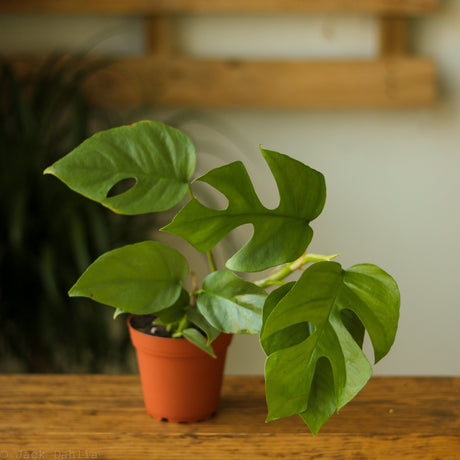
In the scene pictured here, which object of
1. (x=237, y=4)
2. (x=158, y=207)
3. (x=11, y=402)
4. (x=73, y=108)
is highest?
(x=237, y=4)

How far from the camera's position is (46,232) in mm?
1476

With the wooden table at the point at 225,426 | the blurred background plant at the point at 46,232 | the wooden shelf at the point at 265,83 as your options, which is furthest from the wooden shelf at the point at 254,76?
the wooden table at the point at 225,426

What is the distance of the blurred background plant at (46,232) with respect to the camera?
1.42 metres

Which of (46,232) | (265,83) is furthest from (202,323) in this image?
(265,83)

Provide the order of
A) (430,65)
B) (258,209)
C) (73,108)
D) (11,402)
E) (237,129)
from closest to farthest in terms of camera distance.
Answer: (258,209) < (11,402) < (73,108) < (430,65) < (237,129)

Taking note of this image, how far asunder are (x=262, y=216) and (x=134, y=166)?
0.48 ft

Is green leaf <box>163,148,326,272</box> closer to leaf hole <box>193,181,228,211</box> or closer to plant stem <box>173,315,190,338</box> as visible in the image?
plant stem <box>173,315,190,338</box>

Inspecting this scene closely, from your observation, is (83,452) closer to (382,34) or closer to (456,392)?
(456,392)

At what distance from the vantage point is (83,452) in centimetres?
67

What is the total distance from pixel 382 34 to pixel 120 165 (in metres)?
1.28

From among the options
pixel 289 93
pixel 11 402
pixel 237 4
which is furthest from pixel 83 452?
pixel 237 4

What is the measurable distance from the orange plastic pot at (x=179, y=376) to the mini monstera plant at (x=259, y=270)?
0.15ft

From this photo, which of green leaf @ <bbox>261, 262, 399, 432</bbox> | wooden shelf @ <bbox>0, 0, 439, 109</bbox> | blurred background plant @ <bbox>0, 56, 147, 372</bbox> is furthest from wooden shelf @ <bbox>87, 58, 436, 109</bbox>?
green leaf @ <bbox>261, 262, 399, 432</bbox>

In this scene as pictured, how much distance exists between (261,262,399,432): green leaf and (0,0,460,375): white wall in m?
1.18
